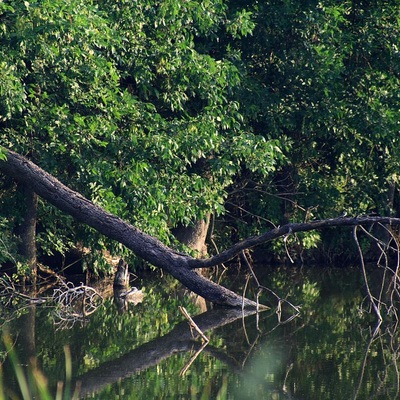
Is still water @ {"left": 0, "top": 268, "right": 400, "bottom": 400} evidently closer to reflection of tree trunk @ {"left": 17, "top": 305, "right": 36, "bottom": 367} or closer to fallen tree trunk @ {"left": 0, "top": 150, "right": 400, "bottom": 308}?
reflection of tree trunk @ {"left": 17, "top": 305, "right": 36, "bottom": 367}

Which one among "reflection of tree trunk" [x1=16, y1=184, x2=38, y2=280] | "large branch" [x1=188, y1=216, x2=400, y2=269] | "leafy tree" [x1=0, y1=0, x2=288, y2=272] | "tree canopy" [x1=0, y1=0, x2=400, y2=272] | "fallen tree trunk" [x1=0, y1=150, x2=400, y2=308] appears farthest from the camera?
"reflection of tree trunk" [x1=16, y1=184, x2=38, y2=280]

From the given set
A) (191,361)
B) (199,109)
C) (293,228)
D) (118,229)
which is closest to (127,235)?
(118,229)

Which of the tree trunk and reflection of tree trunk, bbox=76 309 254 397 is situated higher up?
reflection of tree trunk, bbox=76 309 254 397

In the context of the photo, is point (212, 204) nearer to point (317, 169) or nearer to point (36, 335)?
point (317, 169)

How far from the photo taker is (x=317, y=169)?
704 inches

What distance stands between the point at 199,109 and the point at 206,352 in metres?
6.82

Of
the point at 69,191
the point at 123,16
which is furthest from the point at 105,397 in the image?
the point at 123,16

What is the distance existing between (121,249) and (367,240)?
6281mm

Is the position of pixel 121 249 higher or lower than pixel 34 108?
lower

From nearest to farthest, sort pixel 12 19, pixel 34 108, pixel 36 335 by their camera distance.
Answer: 1. pixel 36 335
2. pixel 12 19
3. pixel 34 108

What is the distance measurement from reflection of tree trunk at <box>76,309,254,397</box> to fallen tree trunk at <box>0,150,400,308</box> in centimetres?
32

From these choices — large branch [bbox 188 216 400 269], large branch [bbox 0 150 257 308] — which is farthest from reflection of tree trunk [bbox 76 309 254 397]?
large branch [bbox 188 216 400 269]

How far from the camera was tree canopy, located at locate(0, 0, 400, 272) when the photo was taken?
1288 centimetres

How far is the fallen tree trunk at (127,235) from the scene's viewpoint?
1177 centimetres
